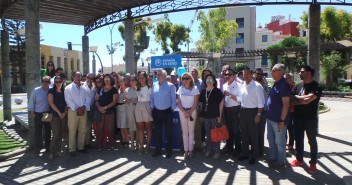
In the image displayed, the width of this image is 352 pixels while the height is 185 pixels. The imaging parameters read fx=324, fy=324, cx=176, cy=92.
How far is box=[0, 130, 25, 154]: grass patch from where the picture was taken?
816 centimetres

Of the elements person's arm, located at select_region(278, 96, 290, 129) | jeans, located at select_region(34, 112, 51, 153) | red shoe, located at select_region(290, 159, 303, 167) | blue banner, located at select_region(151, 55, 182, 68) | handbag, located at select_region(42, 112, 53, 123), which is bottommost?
red shoe, located at select_region(290, 159, 303, 167)

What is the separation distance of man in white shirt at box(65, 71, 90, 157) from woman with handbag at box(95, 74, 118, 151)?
348 millimetres

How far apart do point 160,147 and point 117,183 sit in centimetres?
207

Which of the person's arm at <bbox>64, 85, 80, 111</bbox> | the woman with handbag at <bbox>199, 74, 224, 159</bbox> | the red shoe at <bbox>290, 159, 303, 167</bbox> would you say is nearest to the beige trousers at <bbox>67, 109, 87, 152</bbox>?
the person's arm at <bbox>64, 85, 80, 111</bbox>

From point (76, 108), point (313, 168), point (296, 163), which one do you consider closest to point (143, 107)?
point (76, 108)

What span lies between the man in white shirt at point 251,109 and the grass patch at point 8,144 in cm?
574

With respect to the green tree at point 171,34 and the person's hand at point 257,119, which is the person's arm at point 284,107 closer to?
the person's hand at point 257,119

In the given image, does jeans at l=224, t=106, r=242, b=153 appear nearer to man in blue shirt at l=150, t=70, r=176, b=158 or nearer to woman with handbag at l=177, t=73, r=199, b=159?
woman with handbag at l=177, t=73, r=199, b=159

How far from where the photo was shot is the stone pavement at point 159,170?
5.64m

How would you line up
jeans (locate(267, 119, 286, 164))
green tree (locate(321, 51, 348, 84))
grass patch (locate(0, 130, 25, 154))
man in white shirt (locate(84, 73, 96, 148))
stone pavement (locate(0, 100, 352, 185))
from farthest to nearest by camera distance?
green tree (locate(321, 51, 348, 84))
grass patch (locate(0, 130, 25, 154))
man in white shirt (locate(84, 73, 96, 148))
jeans (locate(267, 119, 286, 164))
stone pavement (locate(0, 100, 352, 185))

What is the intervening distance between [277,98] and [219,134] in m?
1.44

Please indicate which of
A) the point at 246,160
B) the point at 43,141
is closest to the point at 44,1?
the point at 43,141

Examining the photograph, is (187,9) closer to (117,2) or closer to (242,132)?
(117,2)

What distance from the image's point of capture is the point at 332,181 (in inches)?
213
